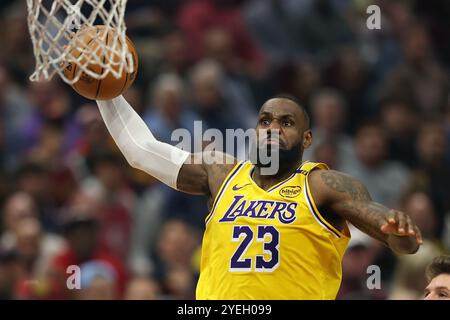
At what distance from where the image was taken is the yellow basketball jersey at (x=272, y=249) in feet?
20.8

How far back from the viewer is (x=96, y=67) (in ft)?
21.7

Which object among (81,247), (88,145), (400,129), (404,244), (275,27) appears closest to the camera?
(404,244)

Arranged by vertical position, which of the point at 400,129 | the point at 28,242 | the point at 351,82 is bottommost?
the point at 28,242

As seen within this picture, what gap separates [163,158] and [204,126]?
4.17 m

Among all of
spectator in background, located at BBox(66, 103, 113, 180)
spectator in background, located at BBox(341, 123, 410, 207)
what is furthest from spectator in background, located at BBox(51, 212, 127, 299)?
spectator in background, located at BBox(341, 123, 410, 207)

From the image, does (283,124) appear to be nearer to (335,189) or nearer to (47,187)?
(335,189)

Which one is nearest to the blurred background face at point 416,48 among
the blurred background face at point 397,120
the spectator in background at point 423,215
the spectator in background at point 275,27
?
the blurred background face at point 397,120

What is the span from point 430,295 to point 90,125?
528cm

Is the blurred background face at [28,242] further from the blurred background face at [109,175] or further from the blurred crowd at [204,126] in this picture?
the blurred background face at [109,175]

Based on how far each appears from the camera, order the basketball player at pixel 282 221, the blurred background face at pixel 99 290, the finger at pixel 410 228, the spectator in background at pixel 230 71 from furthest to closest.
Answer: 1. the spectator in background at pixel 230 71
2. the blurred background face at pixel 99 290
3. the basketball player at pixel 282 221
4. the finger at pixel 410 228

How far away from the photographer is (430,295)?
640 centimetres

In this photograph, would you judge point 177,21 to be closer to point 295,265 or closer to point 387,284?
point 387,284

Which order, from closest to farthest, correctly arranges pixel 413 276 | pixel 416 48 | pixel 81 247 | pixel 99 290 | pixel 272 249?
pixel 272 249
pixel 99 290
pixel 413 276
pixel 81 247
pixel 416 48

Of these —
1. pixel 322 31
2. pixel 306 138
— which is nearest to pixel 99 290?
pixel 306 138
